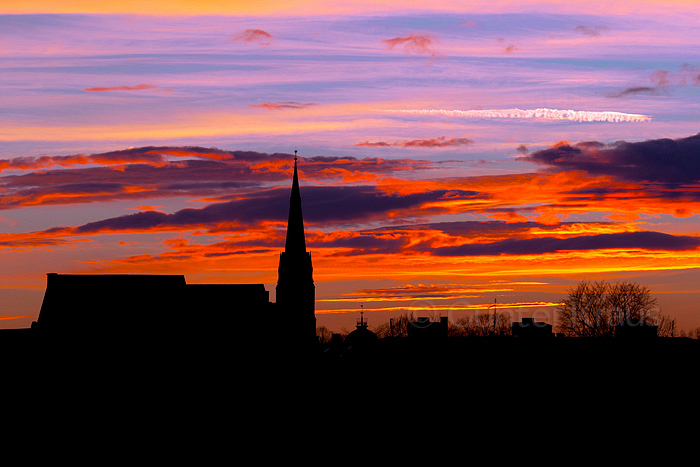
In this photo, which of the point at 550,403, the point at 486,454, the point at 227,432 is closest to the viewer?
the point at 486,454

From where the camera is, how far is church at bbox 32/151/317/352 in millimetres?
81500

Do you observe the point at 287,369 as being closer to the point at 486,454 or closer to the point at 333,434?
the point at 333,434

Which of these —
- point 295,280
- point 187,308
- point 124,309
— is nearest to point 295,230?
point 295,280

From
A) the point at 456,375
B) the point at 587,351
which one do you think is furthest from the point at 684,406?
the point at 456,375

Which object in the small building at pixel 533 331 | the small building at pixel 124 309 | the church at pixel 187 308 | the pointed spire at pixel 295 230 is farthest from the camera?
the pointed spire at pixel 295 230

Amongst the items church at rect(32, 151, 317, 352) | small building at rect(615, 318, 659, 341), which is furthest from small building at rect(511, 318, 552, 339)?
church at rect(32, 151, 317, 352)

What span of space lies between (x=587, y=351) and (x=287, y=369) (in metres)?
32.7

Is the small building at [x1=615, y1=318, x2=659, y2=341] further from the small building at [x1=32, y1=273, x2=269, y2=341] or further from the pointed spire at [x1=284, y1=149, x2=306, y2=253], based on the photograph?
the small building at [x1=32, y1=273, x2=269, y2=341]

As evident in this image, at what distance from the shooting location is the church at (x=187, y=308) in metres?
81.5

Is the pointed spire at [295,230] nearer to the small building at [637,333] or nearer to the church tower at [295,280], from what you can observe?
the church tower at [295,280]

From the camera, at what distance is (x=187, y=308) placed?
3536 inches

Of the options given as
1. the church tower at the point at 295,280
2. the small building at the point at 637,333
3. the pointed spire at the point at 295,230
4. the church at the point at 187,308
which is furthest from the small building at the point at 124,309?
the small building at the point at 637,333

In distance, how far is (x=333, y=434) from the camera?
51.7m

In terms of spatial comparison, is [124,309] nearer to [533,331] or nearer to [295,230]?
[295,230]
